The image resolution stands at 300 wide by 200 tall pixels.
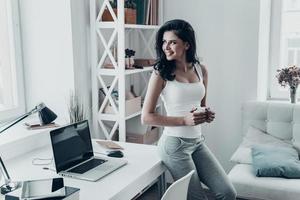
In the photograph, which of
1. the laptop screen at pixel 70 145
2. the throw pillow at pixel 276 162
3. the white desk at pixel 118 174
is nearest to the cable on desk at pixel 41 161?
the white desk at pixel 118 174

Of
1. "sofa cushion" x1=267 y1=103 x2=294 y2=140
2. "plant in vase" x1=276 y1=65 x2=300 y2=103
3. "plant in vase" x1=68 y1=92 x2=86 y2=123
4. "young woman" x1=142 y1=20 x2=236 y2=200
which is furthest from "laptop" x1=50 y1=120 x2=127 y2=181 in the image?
"plant in vase" x1=276 y1=65 x2=300 y2=103

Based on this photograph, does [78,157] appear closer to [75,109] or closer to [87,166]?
[87,166]

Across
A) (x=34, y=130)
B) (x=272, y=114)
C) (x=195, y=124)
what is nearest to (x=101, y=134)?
(x=34, y=130)

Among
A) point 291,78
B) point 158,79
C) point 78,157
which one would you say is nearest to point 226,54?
point 291,78

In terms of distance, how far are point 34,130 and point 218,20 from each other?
1726mm

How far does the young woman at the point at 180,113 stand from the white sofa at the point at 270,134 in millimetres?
368

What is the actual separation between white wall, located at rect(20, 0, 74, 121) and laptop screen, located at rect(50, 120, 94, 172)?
2.00 ft

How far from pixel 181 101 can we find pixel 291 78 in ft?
4.29

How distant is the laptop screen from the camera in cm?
181

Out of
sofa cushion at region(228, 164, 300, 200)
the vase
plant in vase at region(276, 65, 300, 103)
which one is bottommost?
sofa cushion at region(228, 164, 300, 200)

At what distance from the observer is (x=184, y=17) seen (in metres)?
3.21

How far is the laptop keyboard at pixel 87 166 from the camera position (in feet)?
6.02

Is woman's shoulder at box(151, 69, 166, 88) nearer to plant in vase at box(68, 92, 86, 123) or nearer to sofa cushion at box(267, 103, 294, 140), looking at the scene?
plant in vase at box(68, 92, 86, 123)

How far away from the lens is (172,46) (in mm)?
2006
